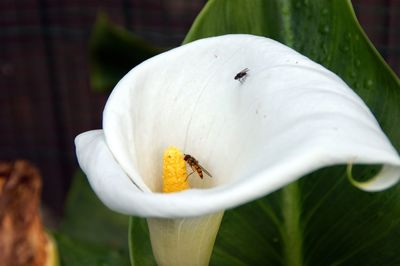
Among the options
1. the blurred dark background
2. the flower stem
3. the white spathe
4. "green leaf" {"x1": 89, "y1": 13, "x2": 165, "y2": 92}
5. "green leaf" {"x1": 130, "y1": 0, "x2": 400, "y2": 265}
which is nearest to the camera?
the white spathe

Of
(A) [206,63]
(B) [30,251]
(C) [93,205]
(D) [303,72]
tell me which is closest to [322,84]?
(D) [303,72]

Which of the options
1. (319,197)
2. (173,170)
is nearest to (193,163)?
(173,170)

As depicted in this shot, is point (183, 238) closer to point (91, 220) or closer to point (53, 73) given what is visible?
point (91, 220)

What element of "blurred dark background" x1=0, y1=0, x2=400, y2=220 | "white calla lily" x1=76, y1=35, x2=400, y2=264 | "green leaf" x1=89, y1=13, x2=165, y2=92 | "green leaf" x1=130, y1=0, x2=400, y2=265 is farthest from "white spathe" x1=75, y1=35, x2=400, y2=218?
"blurred dark background" x1=0, y1=0, x2=400, y2=220

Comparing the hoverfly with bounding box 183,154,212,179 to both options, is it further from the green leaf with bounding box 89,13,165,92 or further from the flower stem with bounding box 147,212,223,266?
the green leaf with bounding box 89,13,165,92

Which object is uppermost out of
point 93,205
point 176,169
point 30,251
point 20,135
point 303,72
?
point 303,72

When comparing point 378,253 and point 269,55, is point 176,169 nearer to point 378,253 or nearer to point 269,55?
point 269,55
